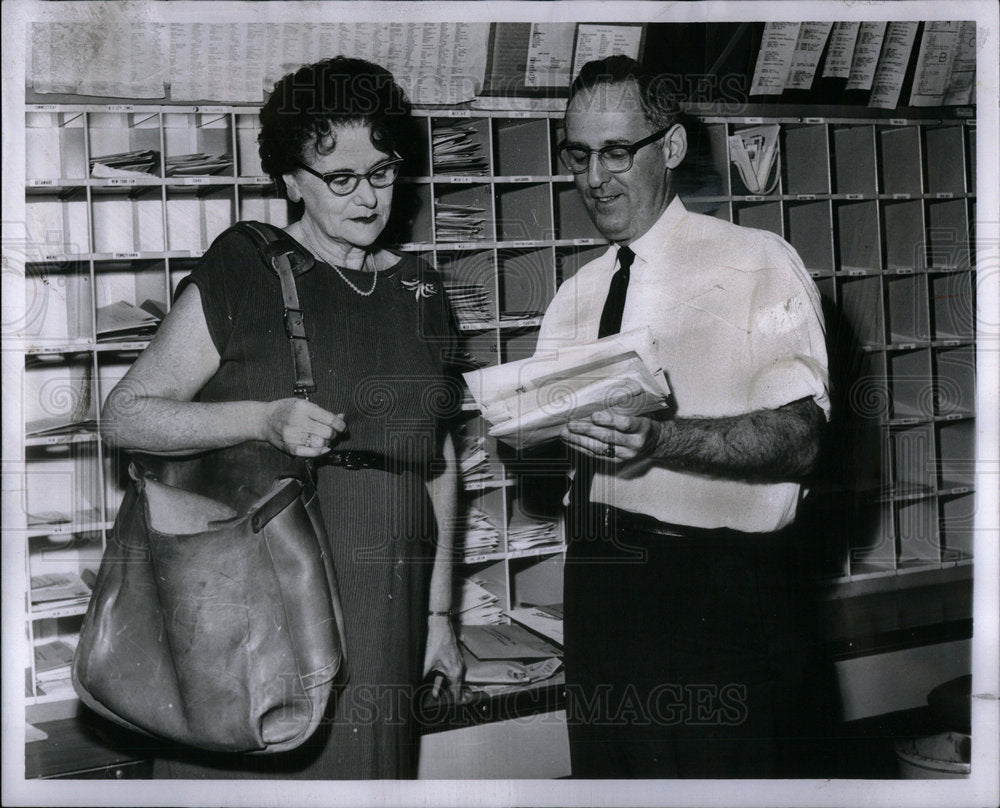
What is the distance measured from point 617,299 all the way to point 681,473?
36 centimetres

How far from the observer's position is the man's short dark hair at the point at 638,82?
152 centimetres

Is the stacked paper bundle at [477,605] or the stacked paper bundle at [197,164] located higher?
the stacked paper bundle at [197,164]

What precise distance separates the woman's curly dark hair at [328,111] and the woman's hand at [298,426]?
448 mm

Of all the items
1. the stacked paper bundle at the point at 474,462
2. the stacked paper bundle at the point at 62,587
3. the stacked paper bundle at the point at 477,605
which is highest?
the stacked paper bundle at the point at 474,462

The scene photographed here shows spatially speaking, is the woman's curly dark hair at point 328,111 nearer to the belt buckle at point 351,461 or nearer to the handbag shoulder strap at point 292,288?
the handbag shoulder strap at point 292,288

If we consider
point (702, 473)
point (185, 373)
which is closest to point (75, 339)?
point (185, 373)

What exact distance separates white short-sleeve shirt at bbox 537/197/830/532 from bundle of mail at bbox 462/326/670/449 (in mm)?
52

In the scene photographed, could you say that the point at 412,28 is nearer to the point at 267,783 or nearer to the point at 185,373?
the point at 185,373

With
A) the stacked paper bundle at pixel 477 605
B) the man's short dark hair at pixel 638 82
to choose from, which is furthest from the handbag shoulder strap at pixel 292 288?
the man's short dark hair at pixel 638 82

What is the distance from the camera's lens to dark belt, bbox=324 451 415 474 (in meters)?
1.47

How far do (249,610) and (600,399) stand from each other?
760 millimetres

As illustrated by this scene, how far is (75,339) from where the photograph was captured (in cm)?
151

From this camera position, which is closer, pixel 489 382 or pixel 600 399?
pixel 600 399

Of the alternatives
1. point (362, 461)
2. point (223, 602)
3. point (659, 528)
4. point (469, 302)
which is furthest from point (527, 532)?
point (223, 602)
